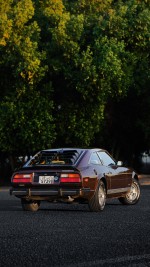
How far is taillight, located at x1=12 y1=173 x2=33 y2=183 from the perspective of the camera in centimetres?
1655

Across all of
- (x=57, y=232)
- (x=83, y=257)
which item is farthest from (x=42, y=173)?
(x=83, y=257)

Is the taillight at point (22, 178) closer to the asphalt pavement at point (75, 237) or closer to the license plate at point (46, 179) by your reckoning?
the license plate at point (46, 179)

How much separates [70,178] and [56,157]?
1027 mm

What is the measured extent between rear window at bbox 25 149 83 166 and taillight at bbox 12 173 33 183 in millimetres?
526

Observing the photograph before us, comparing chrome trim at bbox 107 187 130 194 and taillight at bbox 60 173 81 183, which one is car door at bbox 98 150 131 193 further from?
taillight at bbox 60 173 81 183

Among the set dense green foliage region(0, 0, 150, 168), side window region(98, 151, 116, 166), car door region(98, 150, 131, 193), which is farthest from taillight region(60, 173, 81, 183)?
dense green foliage region(0, 0, 150, 168)

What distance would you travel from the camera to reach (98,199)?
54.5 feet

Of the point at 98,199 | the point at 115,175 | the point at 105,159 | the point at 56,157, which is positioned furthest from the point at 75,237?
the point at 105,159

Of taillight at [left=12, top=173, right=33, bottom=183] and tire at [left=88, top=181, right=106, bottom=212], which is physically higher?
taillight at [left=12, top=173, right=33, bottom=183]

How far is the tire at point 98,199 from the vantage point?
16.5 m

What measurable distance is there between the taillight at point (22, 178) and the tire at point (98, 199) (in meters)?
1.50

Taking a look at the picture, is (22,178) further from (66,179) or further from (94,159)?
(94,159)

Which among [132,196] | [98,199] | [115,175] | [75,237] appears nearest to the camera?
[75,237]

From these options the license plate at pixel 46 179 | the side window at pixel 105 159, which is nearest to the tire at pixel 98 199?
the side window at pixel 105 159
